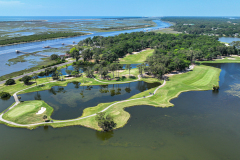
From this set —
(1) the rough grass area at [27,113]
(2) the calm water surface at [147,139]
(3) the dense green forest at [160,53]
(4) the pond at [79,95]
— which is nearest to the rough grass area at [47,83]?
(4) the pond at [79,95]

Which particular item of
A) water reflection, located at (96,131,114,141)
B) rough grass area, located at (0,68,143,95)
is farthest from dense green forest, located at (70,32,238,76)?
water reflection, located at (96,131,114,141)

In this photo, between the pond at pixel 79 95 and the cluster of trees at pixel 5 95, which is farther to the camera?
the cluster of trees at pixel 5 95

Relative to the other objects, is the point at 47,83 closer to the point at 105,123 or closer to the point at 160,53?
the point at 105,123

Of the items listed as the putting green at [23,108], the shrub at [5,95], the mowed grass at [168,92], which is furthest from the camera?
the shrub at [5,95]

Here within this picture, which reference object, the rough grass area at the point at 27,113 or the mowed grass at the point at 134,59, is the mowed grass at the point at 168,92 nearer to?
the rough grass area at the point at 27,113

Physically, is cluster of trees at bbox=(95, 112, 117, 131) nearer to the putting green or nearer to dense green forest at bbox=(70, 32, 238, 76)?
the putting green

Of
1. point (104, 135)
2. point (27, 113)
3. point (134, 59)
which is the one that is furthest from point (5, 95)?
point (134, 59)
